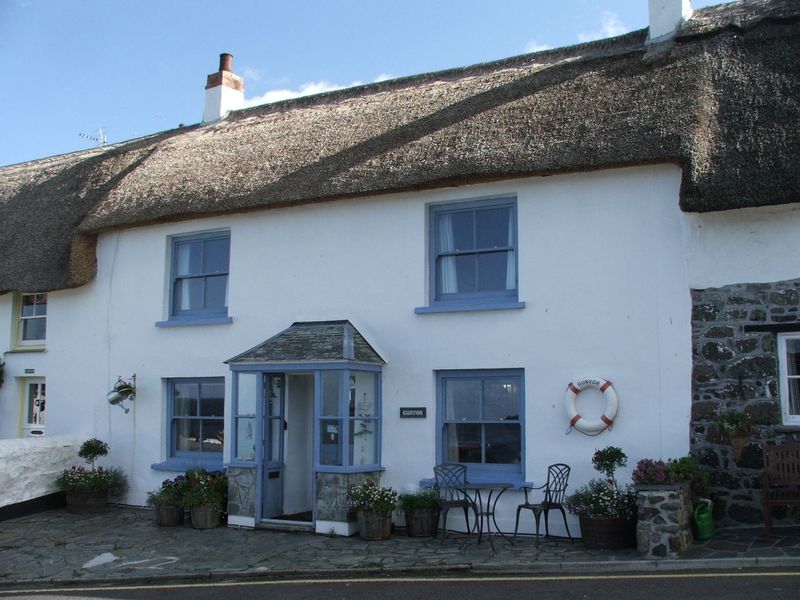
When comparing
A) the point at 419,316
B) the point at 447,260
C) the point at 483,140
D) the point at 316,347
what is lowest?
the point at 316,347

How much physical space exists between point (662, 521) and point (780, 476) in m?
1.56

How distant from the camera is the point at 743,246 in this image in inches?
419

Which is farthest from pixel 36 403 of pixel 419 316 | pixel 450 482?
pixel 450 482

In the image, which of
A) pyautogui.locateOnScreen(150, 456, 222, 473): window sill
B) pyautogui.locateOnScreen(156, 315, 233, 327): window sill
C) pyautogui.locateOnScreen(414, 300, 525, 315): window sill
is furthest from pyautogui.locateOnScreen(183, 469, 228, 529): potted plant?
pyautogui.locateOnScreen(414, 300, 525, 315): window sill

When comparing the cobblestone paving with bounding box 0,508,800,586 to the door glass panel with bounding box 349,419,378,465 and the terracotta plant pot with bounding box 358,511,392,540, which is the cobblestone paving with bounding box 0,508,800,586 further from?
the door glass panel with bounding box 349,419,378,465

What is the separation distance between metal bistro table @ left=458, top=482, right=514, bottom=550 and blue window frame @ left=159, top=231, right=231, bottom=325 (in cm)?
527

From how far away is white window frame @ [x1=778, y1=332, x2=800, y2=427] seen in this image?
10297 millimetres

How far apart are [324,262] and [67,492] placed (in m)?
5.91

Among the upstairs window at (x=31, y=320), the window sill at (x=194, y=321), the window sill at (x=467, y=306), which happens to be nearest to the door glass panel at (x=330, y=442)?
the window sill at (x=467, y=306)

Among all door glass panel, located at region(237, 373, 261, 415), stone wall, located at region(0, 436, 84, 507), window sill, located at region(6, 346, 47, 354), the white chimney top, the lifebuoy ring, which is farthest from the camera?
window sill, located at region(6, 346, 47, 354)

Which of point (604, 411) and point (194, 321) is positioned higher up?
point (194, 321)

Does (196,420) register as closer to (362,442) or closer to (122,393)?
(122,393)

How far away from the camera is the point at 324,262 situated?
43.8ft

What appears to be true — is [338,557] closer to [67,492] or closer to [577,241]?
[577,241]
